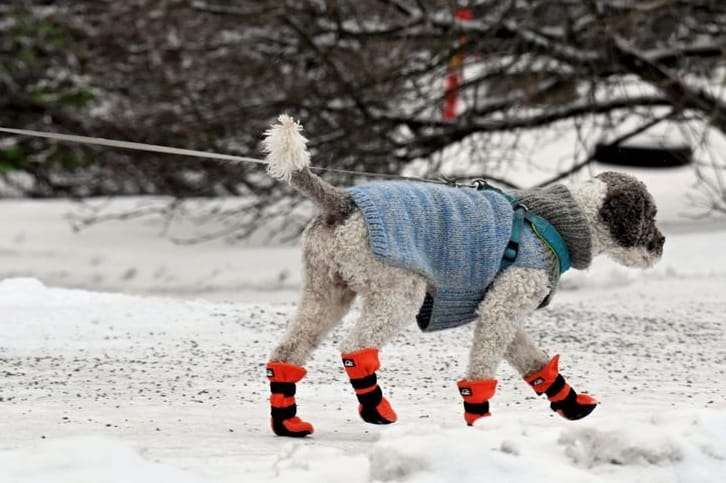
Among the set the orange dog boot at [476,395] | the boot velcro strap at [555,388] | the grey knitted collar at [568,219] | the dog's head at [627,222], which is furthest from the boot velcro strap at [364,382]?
the dog's head at [627,222]

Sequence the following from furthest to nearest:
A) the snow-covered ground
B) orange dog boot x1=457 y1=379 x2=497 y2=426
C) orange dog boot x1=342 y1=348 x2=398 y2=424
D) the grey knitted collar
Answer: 1. the grey knitted collar
2. orange dog boot x1=457 y1=379 x2=497 y2=426
3. orange dog boot x1=342 y1=348 x2=398 y2=424
4. the snow-covered ground

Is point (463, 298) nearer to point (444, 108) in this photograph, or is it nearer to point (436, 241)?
point (436, 241)

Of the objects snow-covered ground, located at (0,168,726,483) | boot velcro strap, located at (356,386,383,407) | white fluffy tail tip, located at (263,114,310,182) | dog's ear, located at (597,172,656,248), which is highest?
white fluffy tail tip, located at (263,114,310,182)

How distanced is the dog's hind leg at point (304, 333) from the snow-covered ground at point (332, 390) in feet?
0.35

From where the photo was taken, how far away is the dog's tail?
178 inches

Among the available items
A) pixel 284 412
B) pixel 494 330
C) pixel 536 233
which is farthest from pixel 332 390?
pixel 536 233

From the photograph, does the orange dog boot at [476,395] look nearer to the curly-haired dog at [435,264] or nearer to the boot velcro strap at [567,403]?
the curly-haired dog at [435,264]

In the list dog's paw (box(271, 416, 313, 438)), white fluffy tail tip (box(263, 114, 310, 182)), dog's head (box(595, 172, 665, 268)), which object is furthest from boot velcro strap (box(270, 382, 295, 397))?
dog's head (box(595, 172, 665, 268))

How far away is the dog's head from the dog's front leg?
44 cm

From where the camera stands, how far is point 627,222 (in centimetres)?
501

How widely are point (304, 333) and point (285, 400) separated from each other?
0.87 ft

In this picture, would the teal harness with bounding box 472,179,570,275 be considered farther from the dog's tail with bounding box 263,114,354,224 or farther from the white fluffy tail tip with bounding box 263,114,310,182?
the white fluffy tail tip with bounding box 263,114,310,182

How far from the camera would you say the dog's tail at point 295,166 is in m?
4.52

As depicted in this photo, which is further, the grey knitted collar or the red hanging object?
the red hanging object
